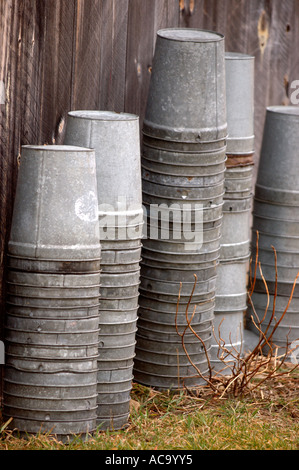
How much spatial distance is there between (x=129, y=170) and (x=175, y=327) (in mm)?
904

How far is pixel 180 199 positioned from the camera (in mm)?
3887

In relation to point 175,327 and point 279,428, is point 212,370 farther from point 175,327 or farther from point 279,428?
point 279,428

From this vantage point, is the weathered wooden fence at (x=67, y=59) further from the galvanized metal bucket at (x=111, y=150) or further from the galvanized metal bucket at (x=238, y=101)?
the galvanized metal bucket at (x=238, y=101)

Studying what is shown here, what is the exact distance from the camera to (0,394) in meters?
3.60

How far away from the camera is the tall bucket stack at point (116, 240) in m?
3.43

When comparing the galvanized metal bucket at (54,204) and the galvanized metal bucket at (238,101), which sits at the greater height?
the galvanized metal bucket at (238,101)

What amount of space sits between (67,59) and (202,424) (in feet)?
5.40

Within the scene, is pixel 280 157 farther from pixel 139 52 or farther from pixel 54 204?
pixel 54 204

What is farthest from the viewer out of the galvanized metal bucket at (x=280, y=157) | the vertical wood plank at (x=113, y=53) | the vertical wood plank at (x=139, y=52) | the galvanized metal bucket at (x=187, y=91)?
the galvanized metal bucket at (x=280, y=157)

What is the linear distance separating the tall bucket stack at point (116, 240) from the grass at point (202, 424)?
17cm

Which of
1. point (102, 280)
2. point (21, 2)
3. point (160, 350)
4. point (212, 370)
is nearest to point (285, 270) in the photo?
point (212, 370)

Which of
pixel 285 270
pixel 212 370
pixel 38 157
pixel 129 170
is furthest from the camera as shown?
pixel 285 270

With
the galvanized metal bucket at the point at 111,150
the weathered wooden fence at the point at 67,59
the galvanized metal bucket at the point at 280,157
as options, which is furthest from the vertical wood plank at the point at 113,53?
the galvanized metal bucket at the point at 280,157

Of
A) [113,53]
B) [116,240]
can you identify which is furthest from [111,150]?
[113,53]
